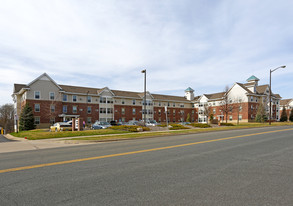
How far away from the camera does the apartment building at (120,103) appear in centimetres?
4450

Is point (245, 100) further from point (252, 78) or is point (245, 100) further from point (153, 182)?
point (153, 182)

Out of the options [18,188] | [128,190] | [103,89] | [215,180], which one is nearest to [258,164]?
[215,180]

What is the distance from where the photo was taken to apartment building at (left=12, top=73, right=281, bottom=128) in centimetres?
4450

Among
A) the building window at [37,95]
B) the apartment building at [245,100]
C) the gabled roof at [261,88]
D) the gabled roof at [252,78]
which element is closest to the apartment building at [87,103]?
the building window at [37,95]

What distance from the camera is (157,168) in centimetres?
594

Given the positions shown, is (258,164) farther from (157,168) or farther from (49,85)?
(49,85)

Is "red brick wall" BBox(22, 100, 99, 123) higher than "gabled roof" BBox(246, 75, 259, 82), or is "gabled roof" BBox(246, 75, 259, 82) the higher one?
"gabled roof" BBox(246, 75, 259, 82)

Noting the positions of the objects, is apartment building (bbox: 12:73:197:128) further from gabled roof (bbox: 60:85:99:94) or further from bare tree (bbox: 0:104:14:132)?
bare tree (bbox: 0:104:14:132)

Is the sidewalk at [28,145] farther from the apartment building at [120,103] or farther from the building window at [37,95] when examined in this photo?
the building window at [37,95]

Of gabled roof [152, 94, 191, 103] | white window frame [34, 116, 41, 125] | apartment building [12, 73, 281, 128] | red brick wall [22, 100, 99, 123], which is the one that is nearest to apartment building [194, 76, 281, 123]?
apartment building [12, 73, 281, 128]

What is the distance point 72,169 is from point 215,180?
4.20 m

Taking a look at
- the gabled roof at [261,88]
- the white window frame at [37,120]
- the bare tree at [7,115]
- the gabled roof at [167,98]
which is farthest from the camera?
the bare tree at [7,115]

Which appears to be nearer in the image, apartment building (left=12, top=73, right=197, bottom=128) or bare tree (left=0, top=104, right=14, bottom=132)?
apartment building (left=12, top=73, right=197, bottom=128)

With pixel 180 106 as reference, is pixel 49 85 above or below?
above
